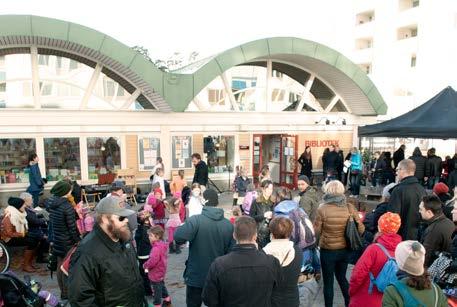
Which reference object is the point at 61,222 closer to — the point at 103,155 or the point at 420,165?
the point at 103,155

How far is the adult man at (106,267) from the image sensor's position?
2.56m

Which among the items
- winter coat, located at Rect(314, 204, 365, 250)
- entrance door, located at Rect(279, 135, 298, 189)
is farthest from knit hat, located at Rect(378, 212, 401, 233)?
entrance door, located at Rect(279, 135, 298, 189)

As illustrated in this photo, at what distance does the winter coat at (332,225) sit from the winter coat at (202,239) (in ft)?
4.17

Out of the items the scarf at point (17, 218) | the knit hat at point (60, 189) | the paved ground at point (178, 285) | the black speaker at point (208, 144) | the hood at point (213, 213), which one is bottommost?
the paved ground at point (178, 285)

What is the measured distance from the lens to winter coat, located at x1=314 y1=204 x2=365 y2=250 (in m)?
4.36

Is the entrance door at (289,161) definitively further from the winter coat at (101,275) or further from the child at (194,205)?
the winter coat at (101,275)

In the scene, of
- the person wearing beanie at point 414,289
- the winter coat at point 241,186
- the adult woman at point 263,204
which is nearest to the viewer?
the person wearing beanie at point 414,289

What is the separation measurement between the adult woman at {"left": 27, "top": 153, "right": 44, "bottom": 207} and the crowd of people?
12.4 ft

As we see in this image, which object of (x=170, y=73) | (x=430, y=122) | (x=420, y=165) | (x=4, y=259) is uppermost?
(x=170, y=73)

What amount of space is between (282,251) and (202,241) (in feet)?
3.25

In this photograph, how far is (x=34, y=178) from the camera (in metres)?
10.0

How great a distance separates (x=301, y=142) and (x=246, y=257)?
12047mm

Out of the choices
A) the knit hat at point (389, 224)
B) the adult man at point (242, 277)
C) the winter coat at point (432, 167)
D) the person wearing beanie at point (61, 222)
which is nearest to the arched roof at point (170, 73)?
the winter coat at point (432, 167)

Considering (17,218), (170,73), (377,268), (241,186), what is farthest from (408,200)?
(170,73)
